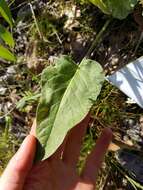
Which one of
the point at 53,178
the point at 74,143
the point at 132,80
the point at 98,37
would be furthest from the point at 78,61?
the point at 53,178

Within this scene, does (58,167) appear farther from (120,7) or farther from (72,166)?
(120,7)

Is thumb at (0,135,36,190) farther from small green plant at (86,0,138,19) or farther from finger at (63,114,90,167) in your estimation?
small green plant at (86,0,138,19)

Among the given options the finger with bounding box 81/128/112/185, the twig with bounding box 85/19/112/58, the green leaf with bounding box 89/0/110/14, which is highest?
the green leaf with bounding box 89/0/110/14

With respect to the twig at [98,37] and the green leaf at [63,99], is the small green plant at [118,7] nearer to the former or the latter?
the twig at [98,37]

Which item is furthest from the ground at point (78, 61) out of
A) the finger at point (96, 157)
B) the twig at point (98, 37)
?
the finger at point (96, 157)

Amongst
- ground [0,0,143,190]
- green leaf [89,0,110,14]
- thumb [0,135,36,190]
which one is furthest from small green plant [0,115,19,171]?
green leaf [89,0,110,14]

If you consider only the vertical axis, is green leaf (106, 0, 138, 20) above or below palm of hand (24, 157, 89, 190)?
above
